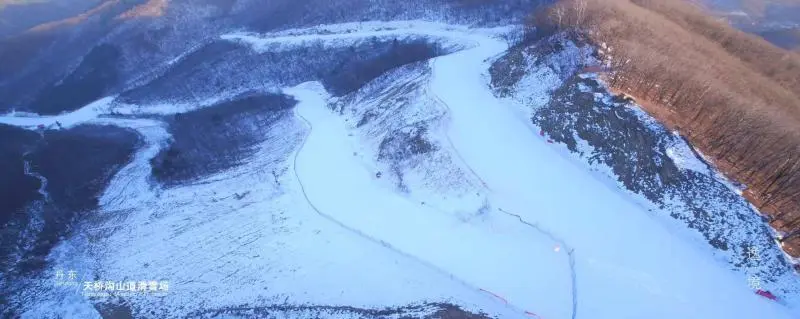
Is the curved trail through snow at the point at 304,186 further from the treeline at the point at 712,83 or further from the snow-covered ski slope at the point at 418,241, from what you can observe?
the treeline at the point at 712,83

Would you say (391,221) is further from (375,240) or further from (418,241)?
(418,241)

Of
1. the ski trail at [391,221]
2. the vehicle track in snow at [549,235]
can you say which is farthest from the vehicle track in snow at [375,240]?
the vehicle track in snow at [549,235]

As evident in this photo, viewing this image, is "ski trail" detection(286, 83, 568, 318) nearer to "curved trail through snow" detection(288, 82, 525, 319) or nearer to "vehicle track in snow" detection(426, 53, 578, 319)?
"curved trail through snow" detection(288, 82, 525, 319)

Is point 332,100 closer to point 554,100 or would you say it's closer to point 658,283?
point 554,100

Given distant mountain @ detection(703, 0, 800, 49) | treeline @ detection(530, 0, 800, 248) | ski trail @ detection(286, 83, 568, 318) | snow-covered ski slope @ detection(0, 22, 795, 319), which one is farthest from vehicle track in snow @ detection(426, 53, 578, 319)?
distant mountain @ detection(703, 0, 800, 49)

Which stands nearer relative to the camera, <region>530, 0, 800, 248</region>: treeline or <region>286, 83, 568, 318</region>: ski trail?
<region>286, 83, 568, 318</region>: ski trail

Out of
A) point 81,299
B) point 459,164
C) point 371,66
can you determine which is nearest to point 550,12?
point 371,66
